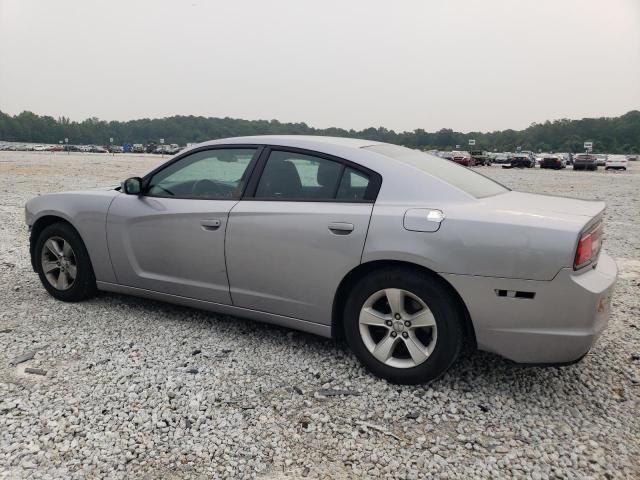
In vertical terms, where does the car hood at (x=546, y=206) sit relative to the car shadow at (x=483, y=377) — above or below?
above

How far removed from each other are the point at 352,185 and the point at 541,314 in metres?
1.33

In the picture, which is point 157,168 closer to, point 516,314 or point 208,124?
point 516,314

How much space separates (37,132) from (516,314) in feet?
540

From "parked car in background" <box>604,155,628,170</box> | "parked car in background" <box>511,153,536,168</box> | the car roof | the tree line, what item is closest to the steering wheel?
the car roof

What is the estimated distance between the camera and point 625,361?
11.2 ft

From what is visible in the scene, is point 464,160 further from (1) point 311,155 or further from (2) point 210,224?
(2) point 210,224

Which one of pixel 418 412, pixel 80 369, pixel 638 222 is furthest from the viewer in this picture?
pixel 638 222

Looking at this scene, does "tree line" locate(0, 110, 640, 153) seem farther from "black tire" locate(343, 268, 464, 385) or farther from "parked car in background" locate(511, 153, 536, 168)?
"black tire" locate(343, 268, 464, 385)

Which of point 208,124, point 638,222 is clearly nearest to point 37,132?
point 208,124

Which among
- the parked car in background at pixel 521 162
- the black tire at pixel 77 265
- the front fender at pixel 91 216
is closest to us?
the front fender at pixel 91 216

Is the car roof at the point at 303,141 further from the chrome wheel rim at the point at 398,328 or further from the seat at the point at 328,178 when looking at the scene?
the chrome wheel rim at the point at 398,328

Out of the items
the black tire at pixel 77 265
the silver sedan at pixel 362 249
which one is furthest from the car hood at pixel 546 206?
the black tire at pixel 77 265

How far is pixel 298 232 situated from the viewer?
323 centimetres

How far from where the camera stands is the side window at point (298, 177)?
330 cm
